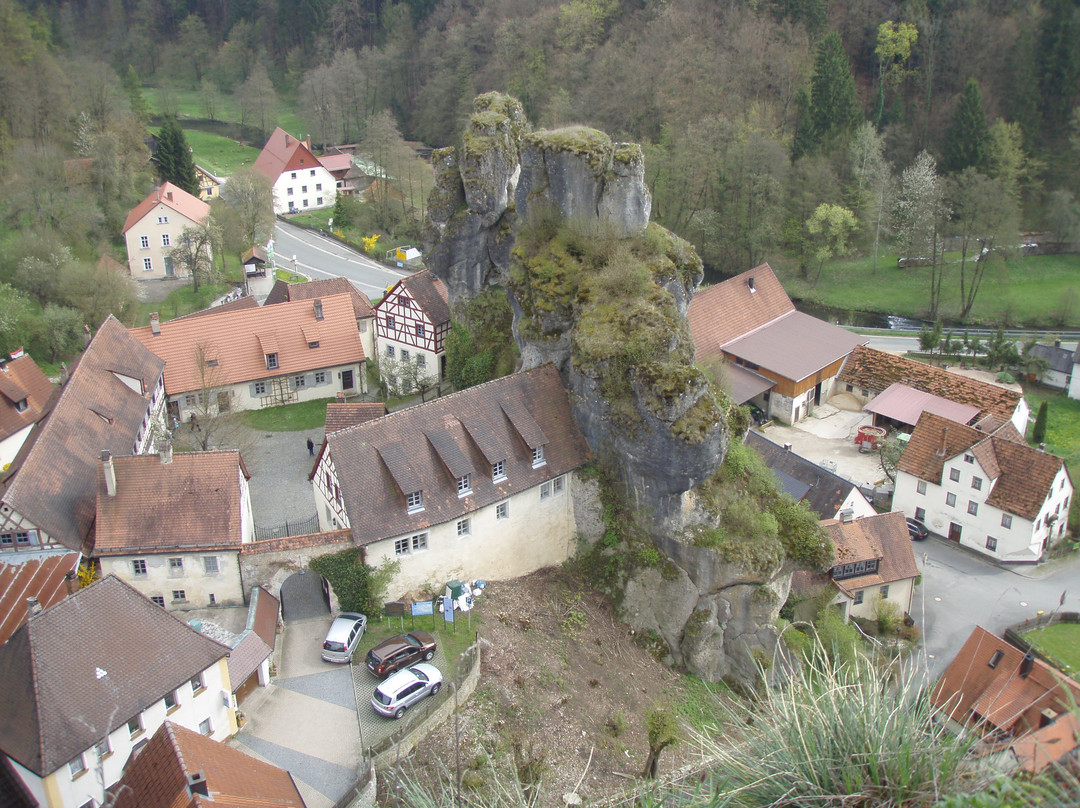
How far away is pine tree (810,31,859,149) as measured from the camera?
6806cm

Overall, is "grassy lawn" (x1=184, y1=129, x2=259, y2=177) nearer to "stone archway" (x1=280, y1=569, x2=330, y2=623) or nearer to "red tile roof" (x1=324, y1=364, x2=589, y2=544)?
"red tile roof" (x1=324, y1=364, x2=589, y2=544)

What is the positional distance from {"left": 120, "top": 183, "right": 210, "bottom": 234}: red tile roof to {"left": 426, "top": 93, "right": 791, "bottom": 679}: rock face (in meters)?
31.4

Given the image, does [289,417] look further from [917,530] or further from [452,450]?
[917,530]

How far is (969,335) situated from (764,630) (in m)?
38.4

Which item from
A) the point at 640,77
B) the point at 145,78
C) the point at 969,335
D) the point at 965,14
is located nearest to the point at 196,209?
the point at 640,77

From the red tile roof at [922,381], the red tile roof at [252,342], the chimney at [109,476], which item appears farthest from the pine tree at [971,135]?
the chimney at [109,476]

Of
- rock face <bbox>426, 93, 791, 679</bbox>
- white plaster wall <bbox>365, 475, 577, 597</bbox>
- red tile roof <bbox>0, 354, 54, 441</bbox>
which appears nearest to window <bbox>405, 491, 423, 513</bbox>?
white plaster wall <bbox>365, 475, 577, 597</bbox>

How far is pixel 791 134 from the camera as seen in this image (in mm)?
70375

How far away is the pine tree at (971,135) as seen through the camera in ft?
226

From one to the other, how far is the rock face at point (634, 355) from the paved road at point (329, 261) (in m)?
28.5

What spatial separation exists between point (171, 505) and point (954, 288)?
187 feet

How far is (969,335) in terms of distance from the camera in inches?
2399

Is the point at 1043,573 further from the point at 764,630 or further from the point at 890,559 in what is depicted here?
the point at 764,630

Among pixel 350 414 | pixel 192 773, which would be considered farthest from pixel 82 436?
pixel 192 773
